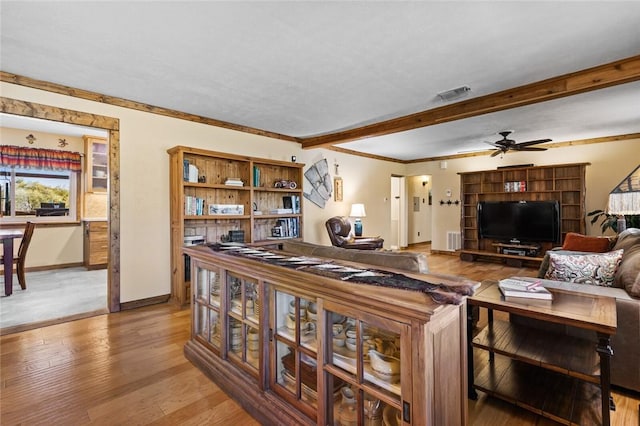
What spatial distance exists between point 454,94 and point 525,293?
2.29 m

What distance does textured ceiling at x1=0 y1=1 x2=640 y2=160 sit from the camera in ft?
6.26

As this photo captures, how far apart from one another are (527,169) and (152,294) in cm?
683

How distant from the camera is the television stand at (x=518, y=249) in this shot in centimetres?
576

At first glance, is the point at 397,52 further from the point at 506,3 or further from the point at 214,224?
the point at 214,224

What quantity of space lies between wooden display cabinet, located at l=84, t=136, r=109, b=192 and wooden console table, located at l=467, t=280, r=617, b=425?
6.74 m

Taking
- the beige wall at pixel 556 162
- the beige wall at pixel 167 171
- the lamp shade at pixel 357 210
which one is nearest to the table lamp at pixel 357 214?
the lamp shade at pixel 357 210

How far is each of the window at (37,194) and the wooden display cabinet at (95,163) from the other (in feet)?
1.10

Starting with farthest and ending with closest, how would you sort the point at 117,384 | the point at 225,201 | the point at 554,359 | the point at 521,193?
the point at 521,193 < the point at 225,201 < the point at 117,384 < the point at 554,359

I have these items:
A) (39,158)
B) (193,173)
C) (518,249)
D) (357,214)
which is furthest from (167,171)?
(518,249)

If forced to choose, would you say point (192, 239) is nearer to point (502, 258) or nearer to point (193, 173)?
point (193, 173)

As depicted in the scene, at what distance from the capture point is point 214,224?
13.9ft

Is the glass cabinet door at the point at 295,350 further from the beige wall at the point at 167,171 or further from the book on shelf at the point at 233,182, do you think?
the book on shelf at the point at 233,182

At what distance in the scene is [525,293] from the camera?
1.86 metres

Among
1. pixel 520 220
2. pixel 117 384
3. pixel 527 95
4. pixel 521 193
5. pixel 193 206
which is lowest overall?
pixel 117 384
